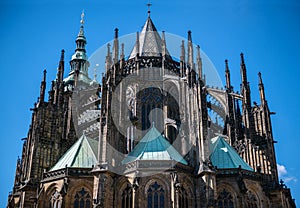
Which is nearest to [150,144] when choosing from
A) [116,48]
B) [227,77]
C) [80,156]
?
[80,156]

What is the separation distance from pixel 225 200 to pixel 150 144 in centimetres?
716

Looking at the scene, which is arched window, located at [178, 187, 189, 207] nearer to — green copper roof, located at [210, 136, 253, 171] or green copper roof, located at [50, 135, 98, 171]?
green copper roof, located at [210, 136, 253, 171]

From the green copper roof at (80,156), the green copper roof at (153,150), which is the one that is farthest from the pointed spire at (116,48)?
the green copper roof at (153,150)

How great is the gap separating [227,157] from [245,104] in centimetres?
716

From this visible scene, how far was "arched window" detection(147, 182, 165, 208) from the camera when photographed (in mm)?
28594

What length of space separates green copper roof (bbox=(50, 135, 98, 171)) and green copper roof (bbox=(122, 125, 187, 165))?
293cm

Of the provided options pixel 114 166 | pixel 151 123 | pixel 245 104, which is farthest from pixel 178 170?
pixel 245 104

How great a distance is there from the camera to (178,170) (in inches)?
1174

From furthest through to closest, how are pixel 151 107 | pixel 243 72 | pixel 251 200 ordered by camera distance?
pixel 243 72, pixel 151 107, pixel 251 200

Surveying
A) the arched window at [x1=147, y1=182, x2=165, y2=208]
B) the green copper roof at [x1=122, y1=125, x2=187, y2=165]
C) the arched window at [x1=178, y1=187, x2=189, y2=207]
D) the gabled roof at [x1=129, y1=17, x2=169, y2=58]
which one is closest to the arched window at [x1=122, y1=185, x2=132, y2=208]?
the arched window at [x1=147, y1=182, x2=165, y2=208]

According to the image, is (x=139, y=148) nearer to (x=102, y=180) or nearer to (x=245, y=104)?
(x=102, y=180)

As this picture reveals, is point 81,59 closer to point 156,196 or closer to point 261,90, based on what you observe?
point 261,90

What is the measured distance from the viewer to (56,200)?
2991 centimetres

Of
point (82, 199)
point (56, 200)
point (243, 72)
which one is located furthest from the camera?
point (243, 72)
